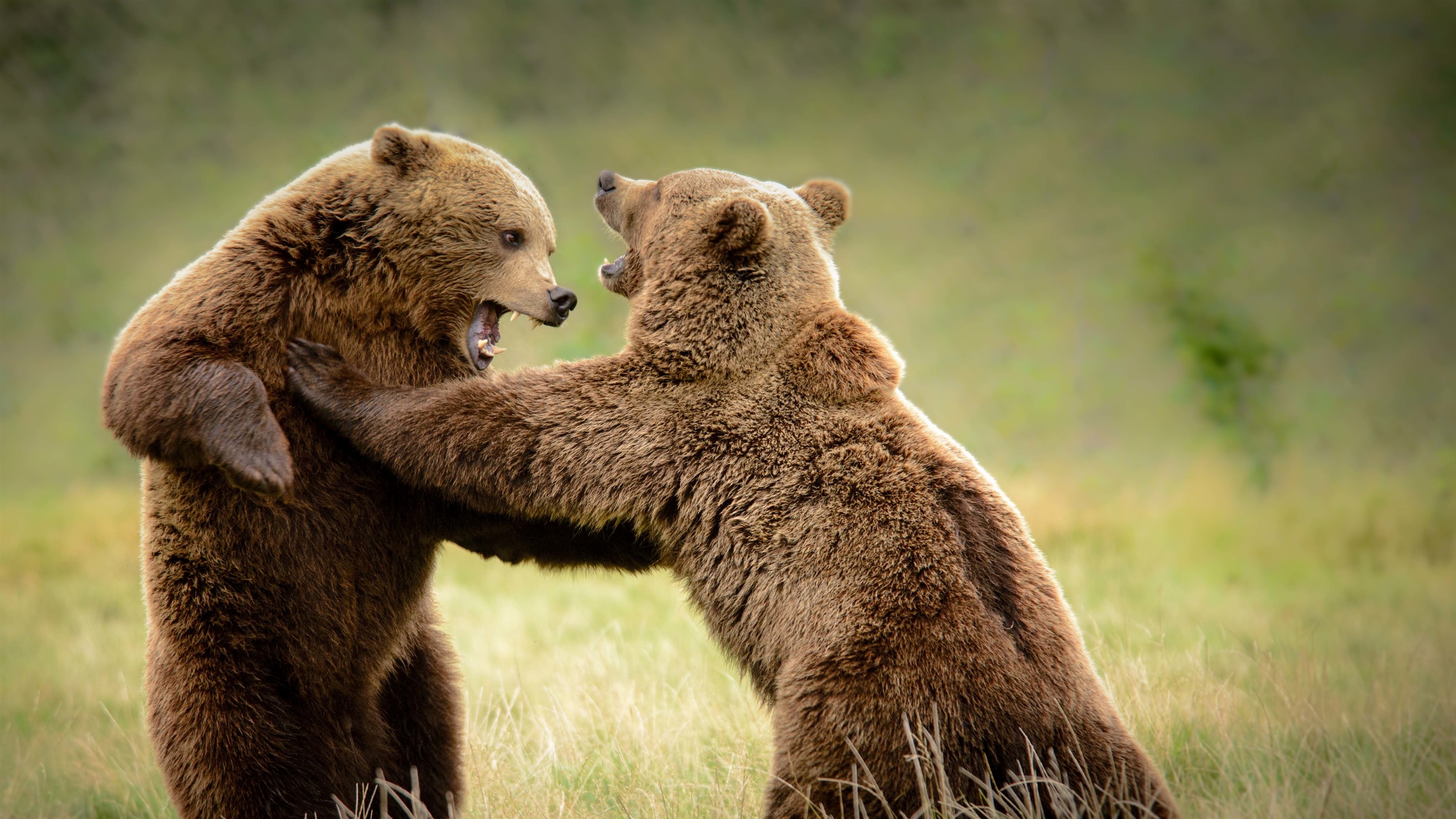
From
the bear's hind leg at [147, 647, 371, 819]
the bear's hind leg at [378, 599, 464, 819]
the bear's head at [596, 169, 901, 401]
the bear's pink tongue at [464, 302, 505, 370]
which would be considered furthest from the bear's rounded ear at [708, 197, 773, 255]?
the bear's hind leg at [147, 647, 371, 819]

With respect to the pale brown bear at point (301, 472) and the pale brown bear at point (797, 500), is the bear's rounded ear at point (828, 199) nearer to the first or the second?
the pale brown bear at point (797, 500)

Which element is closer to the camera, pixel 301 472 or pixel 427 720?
pixel 301 472

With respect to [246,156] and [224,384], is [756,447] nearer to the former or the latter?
[224,384]

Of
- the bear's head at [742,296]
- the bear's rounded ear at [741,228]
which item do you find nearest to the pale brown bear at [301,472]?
the bear's head at [742,296]

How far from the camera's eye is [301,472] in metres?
3.35

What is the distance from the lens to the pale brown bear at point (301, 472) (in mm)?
3166

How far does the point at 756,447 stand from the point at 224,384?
1.53 metres

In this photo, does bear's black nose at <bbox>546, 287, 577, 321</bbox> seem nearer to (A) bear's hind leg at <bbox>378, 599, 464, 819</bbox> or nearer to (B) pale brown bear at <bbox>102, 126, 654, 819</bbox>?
(B) pale brown bear at <bbox>102, 126, 654, 819</bbox>

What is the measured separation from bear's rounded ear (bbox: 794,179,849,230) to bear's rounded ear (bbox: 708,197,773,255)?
521 mm

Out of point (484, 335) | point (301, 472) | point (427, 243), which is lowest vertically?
point (301, 472)

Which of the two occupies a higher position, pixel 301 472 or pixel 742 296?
pixel 742 296

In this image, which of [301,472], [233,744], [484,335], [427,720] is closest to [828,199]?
[484,335]

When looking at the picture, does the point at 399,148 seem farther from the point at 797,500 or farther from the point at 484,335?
the point at 797,500

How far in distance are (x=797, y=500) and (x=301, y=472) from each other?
1502 mm
